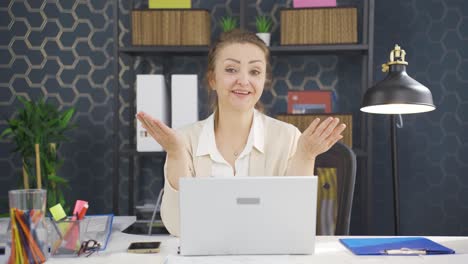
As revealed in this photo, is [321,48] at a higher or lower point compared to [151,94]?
higher

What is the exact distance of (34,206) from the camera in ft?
3.91

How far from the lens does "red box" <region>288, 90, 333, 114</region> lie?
2.68 metres

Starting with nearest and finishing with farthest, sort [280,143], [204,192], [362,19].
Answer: [204,192] → [280,143] → [362,19]

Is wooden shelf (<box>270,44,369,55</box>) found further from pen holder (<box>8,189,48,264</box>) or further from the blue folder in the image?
pen holder (<box>8,189,48,264</box>)

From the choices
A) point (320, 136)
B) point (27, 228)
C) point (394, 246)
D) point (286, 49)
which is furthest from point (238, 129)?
point (286, 49)

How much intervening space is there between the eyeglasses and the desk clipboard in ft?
0.04

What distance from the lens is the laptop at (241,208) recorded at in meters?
1.10

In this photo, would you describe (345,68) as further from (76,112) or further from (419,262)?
(419,262)

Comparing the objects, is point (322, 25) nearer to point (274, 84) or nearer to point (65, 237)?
point (274, 84)

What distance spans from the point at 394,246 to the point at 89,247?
812 mm

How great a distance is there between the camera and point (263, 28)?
2613mm

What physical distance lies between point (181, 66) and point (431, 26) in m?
1.45

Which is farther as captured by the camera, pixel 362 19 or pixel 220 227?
pixel 362 19

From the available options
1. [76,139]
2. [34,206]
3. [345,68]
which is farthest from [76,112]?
[34,206]
